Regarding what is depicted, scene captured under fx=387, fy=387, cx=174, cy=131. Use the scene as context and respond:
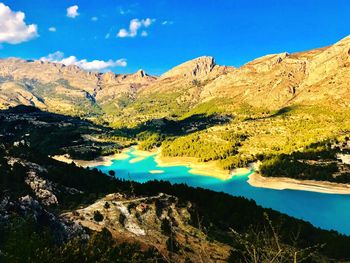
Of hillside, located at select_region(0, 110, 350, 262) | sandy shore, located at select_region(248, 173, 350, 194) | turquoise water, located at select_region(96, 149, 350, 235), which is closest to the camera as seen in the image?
hillside, located at select_region(0, 110, 350, 262)

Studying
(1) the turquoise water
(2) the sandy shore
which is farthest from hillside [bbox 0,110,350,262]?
(2) the sandy shore

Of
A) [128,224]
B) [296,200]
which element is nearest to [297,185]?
[296,200]

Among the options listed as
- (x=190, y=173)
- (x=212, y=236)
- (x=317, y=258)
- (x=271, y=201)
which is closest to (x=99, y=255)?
(x=212, y=236)

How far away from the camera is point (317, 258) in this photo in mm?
55844

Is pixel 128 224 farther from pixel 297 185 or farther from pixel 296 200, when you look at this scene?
pixel 297 185

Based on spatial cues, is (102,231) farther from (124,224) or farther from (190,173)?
(190,173)

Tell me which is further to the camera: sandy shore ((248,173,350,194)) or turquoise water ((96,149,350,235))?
sandy shore ((248,173,350,194))

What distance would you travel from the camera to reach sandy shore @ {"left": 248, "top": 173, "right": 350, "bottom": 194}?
12356 centimetres

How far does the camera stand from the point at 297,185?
13150 centimetres

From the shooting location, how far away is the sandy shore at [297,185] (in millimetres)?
123562

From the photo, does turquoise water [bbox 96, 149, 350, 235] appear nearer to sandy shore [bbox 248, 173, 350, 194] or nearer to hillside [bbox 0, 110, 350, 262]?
sandy shore [bbox 248, 173, 350, 194]

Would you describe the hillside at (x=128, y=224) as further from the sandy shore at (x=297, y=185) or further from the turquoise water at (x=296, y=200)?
the sandy shore at (x=297, y=185)

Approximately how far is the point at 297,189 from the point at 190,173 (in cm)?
5405

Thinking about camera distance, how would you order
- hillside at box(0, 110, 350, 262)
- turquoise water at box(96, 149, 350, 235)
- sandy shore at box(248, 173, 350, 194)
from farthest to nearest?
sandy shore at box(248, 173, 350, 194) < turquoise water at box(96, 149, 350, 235) < hillside at box(0, 110, 350, 262)
